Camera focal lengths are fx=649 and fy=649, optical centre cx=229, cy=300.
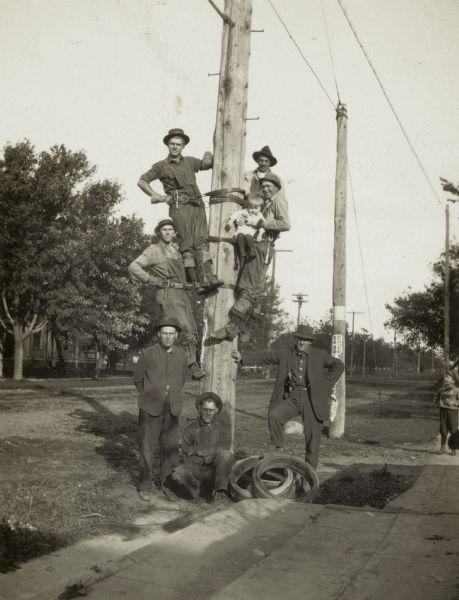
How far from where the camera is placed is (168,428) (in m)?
7.77

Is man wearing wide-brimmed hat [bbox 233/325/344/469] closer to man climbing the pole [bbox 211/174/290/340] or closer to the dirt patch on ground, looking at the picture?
the dirt patch on ground

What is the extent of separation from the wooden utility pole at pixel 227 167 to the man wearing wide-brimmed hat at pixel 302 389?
1.74 meters

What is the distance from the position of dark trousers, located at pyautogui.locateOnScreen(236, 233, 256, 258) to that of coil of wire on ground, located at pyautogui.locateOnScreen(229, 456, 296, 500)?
7.38 feet

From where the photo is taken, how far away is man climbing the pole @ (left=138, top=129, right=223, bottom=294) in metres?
6.60

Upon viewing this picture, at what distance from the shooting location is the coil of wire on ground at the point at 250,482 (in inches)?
269

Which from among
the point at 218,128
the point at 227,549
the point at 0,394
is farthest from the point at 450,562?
the point at 0,394

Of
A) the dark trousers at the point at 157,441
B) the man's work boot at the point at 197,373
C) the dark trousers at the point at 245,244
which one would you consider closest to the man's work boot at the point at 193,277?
the dark trousers at the point at 245,244

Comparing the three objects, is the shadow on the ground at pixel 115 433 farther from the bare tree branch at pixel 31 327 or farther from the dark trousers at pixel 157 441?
the bare tree branch at pixel 31 327

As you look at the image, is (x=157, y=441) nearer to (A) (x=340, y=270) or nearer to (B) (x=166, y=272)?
(B) (x=166, y=272)

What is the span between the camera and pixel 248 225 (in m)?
6.62

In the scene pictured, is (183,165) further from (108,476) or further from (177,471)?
(108,476)

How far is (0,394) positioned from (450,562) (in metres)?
20.7

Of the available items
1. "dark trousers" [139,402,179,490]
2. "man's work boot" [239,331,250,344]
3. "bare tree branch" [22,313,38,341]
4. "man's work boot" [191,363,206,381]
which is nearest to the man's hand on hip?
"man's work boot" [239,331,250,344]

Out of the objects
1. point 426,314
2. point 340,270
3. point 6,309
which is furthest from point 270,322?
point 340,270
